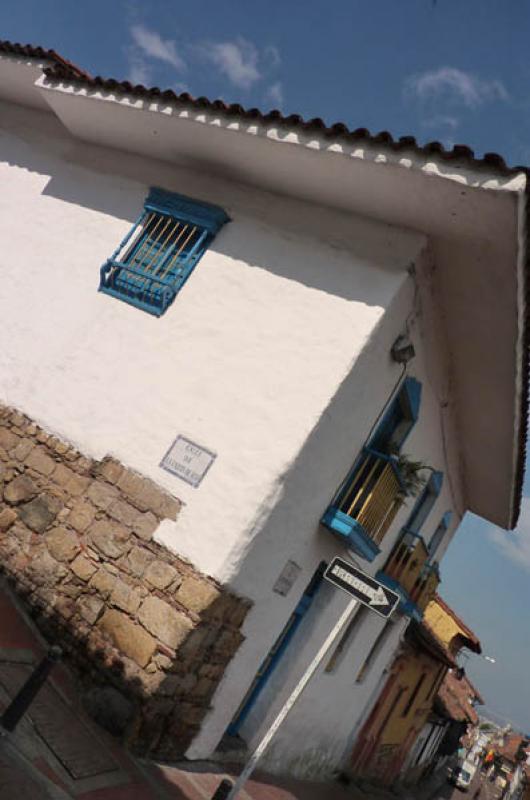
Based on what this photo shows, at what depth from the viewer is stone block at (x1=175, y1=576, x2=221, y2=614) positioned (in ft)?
17.2

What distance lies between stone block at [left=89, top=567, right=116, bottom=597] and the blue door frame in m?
2.04

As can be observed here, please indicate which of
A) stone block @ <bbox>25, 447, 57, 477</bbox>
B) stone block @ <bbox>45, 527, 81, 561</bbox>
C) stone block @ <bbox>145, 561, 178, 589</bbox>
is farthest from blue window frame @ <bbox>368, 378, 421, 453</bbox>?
stone block @ <bbox>25, 447, 57, 477</bbox>

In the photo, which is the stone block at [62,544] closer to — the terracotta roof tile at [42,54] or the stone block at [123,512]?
the stone block at [123,512]

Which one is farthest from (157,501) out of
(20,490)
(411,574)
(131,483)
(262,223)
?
(411,574)

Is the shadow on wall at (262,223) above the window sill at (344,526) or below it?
above

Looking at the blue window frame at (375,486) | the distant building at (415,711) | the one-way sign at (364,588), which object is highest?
the blue window frame at (375,486)

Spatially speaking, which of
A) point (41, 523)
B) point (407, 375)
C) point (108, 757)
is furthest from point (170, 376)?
point (108, 757)

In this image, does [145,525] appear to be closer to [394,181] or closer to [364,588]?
[364,588]

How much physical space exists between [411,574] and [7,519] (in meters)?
7.17

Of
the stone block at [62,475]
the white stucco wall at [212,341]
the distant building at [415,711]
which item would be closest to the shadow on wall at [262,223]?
the white stucco wall at [212,341]

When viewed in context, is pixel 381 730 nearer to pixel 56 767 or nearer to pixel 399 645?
pixel 399 645

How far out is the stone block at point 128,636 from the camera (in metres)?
5.21

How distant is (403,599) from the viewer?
10055mm

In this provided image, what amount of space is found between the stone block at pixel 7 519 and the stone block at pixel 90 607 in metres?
1.30
